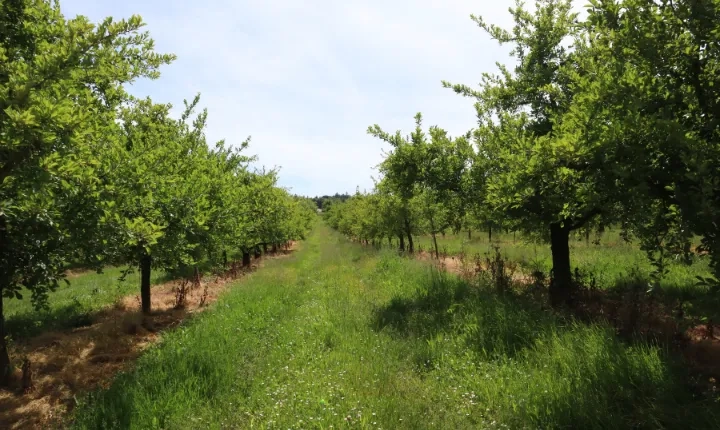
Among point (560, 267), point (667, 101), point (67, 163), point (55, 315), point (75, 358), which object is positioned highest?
point (667, 101)

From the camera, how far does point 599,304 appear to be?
29.1 feet

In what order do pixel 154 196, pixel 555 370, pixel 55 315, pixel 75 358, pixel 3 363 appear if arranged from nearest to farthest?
pixel 555 370
pixel 3 363
pixel 75 358
pixel 154 196
pixel 55 315

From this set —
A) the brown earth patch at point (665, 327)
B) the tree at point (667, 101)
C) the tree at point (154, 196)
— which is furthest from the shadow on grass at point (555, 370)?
the tree at point (154, 196)

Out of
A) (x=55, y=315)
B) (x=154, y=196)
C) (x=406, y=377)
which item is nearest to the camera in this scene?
(x=406, y=377)

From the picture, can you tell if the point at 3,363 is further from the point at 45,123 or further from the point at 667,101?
the point at 667,101

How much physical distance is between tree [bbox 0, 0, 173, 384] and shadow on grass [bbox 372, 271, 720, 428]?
6117mm

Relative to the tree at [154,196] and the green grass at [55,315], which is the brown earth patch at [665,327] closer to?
the tree at [154,196]

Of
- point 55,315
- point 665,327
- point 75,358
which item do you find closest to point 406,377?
point 665,327

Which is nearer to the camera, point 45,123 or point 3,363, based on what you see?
point 45,123

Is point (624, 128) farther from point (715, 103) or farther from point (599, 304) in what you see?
point (599, 304)

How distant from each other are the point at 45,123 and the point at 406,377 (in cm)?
584

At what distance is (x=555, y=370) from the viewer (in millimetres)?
5434

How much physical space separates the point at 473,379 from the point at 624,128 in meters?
4.08

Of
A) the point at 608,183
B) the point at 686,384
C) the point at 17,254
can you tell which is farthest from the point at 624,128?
the point at 17,254
